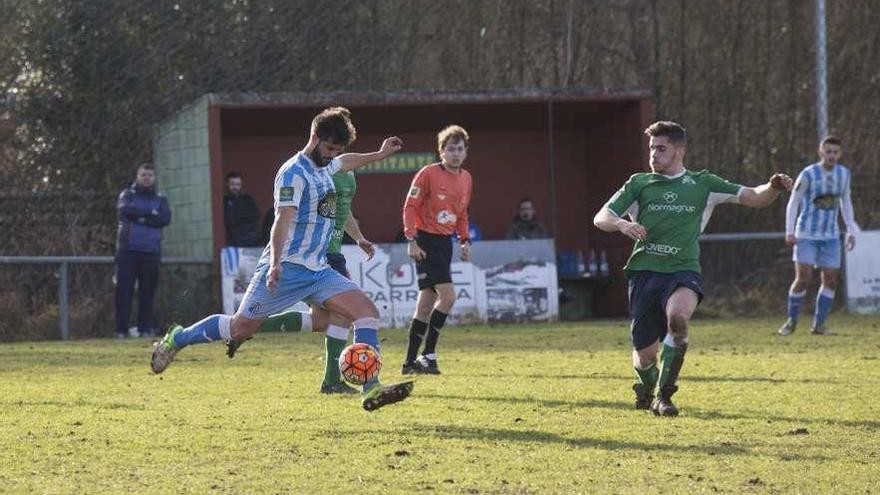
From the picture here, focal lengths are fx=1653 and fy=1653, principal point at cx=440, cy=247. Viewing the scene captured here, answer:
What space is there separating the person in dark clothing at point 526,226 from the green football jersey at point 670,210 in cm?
1311

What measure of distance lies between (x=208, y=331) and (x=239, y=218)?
37.3ft

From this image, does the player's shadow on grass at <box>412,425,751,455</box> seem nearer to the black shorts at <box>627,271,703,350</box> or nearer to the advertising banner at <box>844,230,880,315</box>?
the black shorts at <box>627,271,703,350</box>

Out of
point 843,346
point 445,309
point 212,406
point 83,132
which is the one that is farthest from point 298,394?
point 83,132

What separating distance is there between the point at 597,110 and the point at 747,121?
3.57m

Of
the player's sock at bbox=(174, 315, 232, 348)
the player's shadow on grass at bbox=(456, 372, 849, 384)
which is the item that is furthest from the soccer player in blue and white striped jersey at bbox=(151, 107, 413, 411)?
the player's shadow on grass at bbox=(456, 372, 849, 384)

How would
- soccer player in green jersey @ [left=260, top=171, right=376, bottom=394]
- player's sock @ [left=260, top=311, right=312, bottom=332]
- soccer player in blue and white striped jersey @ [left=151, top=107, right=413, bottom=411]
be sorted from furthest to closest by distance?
soccer player in green jersey @ [left=260, top=171, right=376, bottom=394] → player's sock @ [left=260, top=311, right=312, bottom=332] → soccer player in blue and white striped jersey @ [left=151, top=107, right=413, bottom=411]

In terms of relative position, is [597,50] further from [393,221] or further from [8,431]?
[8,431]

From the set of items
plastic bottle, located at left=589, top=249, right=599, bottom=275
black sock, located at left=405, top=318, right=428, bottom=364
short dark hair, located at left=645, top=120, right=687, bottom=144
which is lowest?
black sock, located at left=405, top=318, right=428, bottom=364

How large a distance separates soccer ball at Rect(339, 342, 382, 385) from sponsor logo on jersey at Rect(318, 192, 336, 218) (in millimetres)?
877

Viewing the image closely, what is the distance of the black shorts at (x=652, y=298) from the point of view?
31.7 feet

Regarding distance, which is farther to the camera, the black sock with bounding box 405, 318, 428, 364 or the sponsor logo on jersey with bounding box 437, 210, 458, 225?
the sponsor logo on jersey with bounding box 437, 210, 458, 225

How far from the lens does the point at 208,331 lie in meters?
9.98

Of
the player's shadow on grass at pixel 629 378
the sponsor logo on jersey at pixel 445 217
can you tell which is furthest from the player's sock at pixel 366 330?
the sponsor logo on jersey at pixel 445 217

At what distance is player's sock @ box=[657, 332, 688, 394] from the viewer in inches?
374
